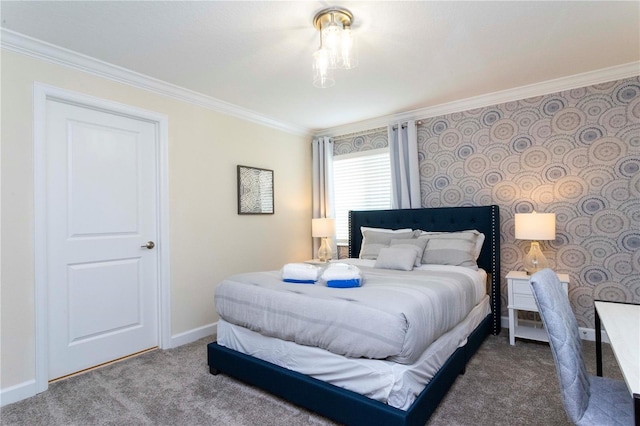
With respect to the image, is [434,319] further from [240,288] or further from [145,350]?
[145,350]

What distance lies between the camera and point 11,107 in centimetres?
232

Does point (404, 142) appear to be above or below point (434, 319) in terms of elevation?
above

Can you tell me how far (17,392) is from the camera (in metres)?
2.28

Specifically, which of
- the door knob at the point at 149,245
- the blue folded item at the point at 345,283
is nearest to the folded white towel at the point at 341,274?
the blue folded item at the point at 345,283

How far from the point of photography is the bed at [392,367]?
173 centimetres

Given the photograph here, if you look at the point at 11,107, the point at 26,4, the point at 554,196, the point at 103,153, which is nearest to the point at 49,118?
the point at 11,107

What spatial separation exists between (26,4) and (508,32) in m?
3.10

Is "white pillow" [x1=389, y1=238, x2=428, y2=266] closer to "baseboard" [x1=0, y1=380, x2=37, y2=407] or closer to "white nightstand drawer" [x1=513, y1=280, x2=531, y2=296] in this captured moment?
"white nightstand drawer" [x1=513, y1=280, x2=531, y2=296]

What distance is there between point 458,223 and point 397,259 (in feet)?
3.29

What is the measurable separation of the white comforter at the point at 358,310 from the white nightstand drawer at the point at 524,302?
68cm

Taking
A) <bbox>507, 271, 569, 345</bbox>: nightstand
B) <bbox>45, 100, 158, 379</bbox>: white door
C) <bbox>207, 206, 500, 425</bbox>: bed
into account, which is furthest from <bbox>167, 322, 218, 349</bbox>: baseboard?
<bbox>507, 271, 569, 345</bbox>: nightstand

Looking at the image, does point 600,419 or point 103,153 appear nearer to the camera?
point 600,419

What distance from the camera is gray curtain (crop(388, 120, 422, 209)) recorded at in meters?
4.05

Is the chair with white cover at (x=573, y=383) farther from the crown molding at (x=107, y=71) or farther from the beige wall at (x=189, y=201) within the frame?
the crown molding at (x=107, y=71)
